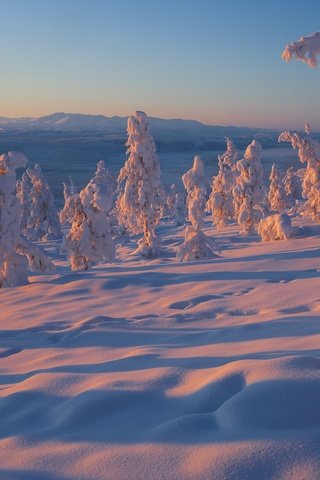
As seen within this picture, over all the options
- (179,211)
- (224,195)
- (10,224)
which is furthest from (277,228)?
(179,211)

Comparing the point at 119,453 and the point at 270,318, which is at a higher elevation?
the point at 119,453

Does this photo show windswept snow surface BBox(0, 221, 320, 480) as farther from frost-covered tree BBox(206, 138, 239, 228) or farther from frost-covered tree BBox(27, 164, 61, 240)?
frost-covered tree BBox(27, 164, 61, 240)

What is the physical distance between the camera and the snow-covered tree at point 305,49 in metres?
7.34

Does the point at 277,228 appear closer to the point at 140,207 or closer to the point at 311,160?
the point at 311,160

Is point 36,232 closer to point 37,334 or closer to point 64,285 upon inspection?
point 64,285

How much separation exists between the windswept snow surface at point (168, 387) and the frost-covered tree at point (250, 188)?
20188 millimetres

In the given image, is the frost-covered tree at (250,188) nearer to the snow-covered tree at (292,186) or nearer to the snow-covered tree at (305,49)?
the snow-covered tree at (305,49)

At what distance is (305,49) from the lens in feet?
24.3

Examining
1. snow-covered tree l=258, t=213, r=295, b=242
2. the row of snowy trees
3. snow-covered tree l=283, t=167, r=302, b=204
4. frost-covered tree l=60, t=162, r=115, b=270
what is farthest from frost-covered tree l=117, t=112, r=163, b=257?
snow-covered tree l=283, t=167, r=302, b=204

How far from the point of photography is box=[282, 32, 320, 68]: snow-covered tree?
7340 mm

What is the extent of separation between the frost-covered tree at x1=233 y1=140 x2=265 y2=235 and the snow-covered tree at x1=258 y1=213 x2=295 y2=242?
7398 millimetres

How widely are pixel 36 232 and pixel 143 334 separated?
3983 cm

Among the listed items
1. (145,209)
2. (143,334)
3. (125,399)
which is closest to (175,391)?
(125,399)

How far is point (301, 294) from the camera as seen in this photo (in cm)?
715
